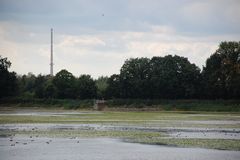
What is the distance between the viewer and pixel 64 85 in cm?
14462

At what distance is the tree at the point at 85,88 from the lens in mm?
143625

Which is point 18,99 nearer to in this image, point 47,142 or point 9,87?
point 9,87

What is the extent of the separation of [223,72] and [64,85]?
143 feet

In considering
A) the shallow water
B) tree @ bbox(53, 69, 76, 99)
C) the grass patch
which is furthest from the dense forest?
the shallow water

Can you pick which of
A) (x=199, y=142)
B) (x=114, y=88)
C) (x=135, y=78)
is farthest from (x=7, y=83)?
(x=199, y=142)

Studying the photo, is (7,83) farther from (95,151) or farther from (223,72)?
(95,151)

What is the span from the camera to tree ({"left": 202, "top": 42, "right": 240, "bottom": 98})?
120 meters

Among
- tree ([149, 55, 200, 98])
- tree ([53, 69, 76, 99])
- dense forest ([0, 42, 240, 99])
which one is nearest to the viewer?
dense forest ([0, 42, 240, 99])

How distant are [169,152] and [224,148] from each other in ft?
14.5

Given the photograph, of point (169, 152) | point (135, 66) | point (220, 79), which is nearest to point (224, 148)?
point (169, 152)

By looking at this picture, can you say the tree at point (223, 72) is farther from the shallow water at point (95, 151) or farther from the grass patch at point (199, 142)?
the shallow water at point (95, 151)

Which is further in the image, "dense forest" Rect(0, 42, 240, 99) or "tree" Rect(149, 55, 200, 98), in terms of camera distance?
"tree" Rect(149, 55, 200, 98)

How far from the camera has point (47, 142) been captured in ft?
124

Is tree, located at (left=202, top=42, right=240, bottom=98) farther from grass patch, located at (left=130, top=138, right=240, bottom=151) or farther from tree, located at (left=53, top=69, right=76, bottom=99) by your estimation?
grass patch, located at (left=130, top=138, right=240, bottom=151)
